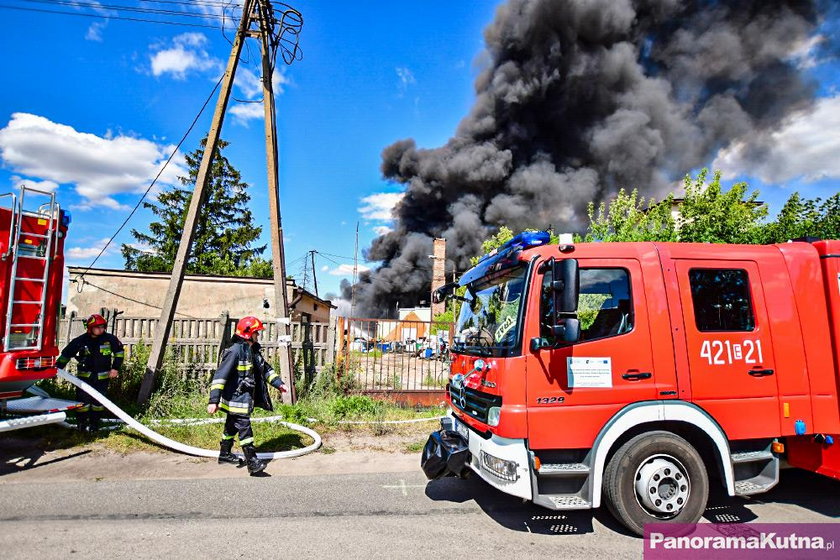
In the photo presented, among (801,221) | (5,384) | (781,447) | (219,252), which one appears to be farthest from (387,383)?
(219,252)

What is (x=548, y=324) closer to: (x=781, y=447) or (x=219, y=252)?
(x=781, y=447)

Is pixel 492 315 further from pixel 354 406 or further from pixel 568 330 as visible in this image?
pixel 354 406

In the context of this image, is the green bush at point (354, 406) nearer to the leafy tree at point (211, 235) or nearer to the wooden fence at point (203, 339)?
the wooden fence at point (203, 339)

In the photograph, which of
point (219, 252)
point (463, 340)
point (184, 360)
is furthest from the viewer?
point (219, 252)

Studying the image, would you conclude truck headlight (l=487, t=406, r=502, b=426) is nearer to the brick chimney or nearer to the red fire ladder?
the red fire ladder

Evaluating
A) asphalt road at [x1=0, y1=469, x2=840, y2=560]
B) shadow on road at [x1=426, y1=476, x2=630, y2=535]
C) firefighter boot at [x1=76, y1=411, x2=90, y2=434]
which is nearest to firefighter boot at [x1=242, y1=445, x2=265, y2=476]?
asphalt road at [x1=0, y1=469, x2=840, y2=560]

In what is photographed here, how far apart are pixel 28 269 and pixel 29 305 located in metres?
0.37

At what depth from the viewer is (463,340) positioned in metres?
4.32

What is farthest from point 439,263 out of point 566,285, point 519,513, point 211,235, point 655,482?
point 566,285

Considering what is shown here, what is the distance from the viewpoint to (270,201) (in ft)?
25.4

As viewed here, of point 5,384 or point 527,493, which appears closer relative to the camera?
point 527,493

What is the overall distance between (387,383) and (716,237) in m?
6.52

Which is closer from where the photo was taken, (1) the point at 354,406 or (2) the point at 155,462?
(2) the point at 155,462

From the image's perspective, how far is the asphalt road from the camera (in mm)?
3133
